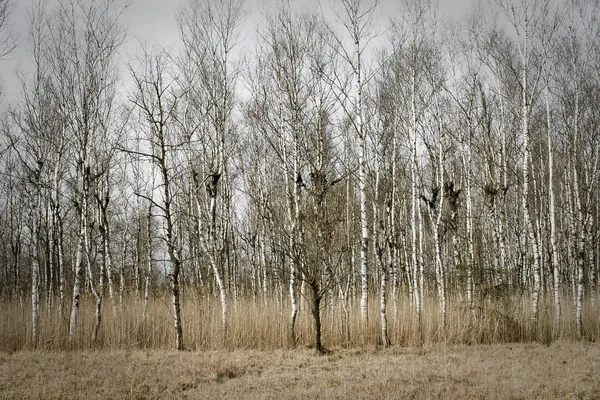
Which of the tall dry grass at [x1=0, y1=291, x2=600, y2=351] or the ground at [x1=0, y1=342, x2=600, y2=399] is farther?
the tall dry grass at [x1=0, y1=291, x2=600, y2=351]

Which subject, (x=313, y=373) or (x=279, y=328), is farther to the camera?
(x=279, y=328)

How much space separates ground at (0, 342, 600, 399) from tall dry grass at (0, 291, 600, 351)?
58 centimetres

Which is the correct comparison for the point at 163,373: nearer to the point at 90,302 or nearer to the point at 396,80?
the point at 90,302

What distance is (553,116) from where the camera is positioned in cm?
1321

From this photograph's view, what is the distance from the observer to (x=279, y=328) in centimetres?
945

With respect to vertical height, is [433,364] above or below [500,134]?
below

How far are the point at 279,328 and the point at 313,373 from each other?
2.76 meters

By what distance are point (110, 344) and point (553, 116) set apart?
13.9 meters

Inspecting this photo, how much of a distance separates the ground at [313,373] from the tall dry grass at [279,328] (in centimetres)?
58

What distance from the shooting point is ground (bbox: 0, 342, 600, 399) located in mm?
5363

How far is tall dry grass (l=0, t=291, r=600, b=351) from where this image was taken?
9328 millimetres

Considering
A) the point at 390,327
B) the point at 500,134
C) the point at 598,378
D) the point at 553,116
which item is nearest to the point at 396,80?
the point at 500,134

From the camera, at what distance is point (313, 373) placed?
267 inches

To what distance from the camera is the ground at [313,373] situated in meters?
5.36
